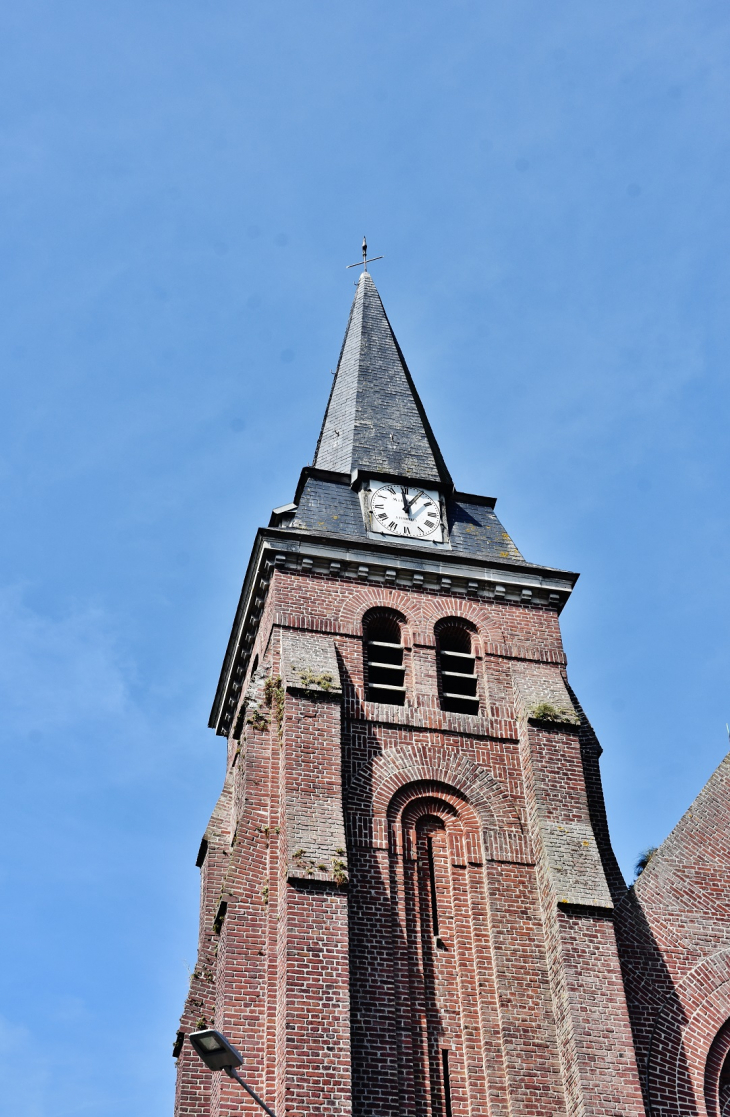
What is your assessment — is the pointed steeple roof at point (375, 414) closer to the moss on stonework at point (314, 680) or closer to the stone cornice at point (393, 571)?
the stone cornice at point (393, 571)

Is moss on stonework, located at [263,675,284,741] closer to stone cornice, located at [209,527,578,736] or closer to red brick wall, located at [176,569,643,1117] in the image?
red brick wall, located at [176,569,643,1117]

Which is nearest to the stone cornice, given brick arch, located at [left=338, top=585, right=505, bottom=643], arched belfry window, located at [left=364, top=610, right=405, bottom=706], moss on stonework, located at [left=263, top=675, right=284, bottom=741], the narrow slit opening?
brick arch, located at [left=338, top=585, right=505, bottom=643]

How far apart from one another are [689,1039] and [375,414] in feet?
45.4

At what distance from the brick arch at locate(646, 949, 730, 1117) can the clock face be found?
9021mm

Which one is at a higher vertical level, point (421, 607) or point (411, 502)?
point (411, 502)

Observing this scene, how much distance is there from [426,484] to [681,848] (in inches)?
332

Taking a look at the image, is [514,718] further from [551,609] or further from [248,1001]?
[248,1001]

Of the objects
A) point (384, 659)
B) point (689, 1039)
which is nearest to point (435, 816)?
point (384, 659)

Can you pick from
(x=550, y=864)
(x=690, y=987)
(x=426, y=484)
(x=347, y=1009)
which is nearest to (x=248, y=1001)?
(x=347, y=1009)

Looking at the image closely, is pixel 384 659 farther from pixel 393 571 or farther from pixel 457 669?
pixel 393 571

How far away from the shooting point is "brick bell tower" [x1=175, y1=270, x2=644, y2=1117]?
59.9 ft

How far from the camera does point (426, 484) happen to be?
26.7m

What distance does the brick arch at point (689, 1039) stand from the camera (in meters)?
A: 19.1

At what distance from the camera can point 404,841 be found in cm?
2070
